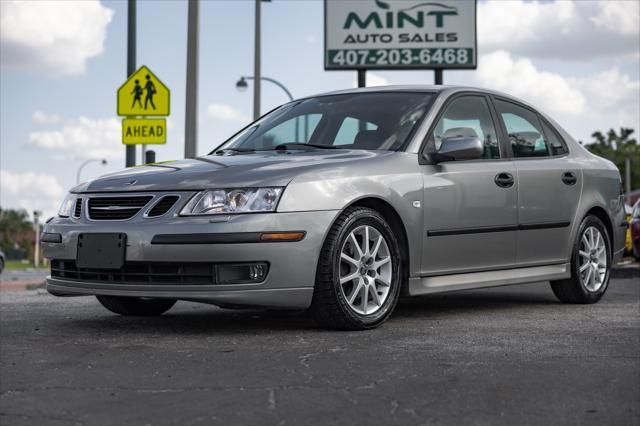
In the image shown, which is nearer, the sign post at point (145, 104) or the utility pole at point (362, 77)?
the sign post at point (145, 104)

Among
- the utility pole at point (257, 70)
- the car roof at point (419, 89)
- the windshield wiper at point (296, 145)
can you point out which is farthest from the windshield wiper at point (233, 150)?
the utility pole at point (257, 70)

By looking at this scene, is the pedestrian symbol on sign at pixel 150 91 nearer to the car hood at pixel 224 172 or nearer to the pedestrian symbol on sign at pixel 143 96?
the pedestrian symbol on sign at pixel 143 96

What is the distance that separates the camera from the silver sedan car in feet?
19.5

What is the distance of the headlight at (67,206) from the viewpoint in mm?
6592

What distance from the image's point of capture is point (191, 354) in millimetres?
5270

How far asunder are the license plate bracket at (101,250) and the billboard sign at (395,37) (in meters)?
16.8

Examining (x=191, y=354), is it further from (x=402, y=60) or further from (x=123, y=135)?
(x=402, y=60)

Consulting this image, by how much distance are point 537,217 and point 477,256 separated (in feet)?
2.54

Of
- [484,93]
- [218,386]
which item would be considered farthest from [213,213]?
[484,93]

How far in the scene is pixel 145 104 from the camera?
15.8m

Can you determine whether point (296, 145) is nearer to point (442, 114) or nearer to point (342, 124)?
point (342, 124)

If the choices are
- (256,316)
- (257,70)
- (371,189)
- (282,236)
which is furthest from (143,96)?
(257,70)

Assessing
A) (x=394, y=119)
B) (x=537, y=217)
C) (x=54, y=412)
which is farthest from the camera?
(x=537, y=217)

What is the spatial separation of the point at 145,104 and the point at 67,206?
9.29 m
